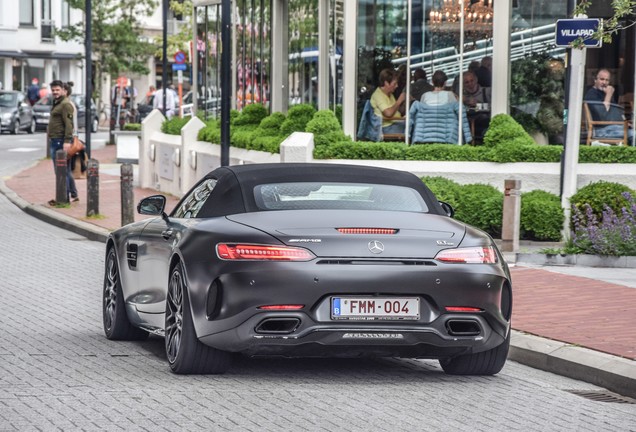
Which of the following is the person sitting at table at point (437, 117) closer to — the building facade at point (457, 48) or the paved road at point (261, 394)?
the building facade at point (457, 48)

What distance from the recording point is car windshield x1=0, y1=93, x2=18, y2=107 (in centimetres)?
5898

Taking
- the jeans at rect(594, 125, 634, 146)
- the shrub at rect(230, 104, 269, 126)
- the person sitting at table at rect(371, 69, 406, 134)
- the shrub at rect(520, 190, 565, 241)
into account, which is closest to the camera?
the shrub at rect(520, 190, 565, 241)

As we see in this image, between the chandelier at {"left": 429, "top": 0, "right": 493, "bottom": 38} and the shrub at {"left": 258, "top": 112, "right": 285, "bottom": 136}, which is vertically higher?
the chandelier at {"left": 429, "top": 0, "right": 493, "bottom": 38}

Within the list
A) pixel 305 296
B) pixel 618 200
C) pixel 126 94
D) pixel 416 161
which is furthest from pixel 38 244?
pixel 126 94

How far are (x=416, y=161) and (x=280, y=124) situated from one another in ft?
13.8

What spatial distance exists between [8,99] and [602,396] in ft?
172

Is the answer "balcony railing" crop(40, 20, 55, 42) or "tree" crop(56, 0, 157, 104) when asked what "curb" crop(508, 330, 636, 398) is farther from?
"balcony railing" crop(40, 20, 55, 42)

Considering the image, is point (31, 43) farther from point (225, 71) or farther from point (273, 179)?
point (273, 179)

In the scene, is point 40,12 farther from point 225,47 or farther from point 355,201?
point 355,201

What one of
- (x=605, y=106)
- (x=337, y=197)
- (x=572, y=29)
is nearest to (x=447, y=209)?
(x=337, y=197)

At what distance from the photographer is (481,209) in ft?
61.4

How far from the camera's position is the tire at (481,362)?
29.6ft

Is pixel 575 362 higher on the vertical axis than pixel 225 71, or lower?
lower

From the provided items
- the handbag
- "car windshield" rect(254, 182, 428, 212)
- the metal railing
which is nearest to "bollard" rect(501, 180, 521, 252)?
the metal railing
